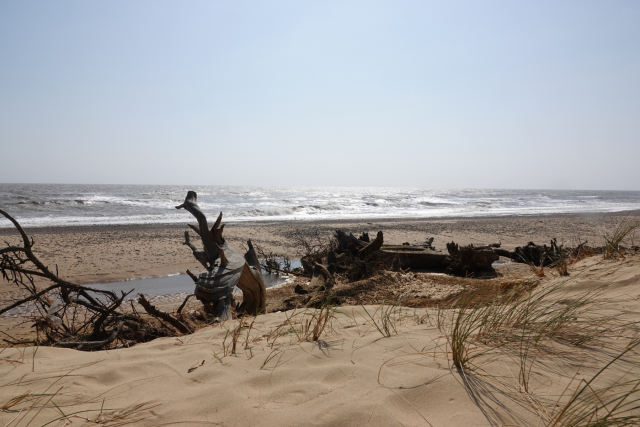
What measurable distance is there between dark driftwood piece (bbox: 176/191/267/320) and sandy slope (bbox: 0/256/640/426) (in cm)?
88

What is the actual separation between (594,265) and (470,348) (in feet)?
11.5

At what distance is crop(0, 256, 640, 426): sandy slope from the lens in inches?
59.6

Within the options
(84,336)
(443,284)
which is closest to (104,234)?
(84,336)

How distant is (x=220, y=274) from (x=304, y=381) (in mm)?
2081

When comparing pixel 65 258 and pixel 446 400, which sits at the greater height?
pixel 446 400

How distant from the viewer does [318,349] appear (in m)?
2.29

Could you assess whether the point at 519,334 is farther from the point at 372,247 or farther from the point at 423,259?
the point at 423,259

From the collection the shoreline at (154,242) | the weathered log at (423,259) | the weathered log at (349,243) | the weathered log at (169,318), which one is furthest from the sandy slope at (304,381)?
the shoreline at (154,242)

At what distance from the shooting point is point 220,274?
3.69 metres

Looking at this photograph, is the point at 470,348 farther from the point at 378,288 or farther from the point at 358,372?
the point at 378,288

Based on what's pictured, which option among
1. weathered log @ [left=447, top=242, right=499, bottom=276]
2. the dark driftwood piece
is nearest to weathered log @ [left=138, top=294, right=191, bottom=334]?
the dark driftwood piece

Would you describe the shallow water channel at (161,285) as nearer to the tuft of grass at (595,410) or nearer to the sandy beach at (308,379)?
the sandy beach at (308,379)

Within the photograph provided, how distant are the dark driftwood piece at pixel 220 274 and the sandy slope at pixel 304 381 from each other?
88 centimetres

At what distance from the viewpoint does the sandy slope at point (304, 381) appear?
1513 mm
